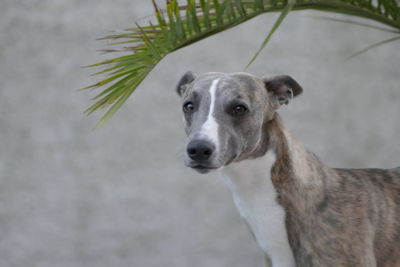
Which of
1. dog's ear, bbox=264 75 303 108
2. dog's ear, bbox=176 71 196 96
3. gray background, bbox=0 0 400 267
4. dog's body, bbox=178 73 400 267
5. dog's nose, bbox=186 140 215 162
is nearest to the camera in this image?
dog's nose, bbox=186 140 215 162

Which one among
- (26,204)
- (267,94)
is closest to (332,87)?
(267,94)

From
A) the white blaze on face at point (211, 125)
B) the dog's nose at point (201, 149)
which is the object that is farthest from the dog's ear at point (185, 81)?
the dog's nose at point (201, 149)

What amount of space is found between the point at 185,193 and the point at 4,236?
1.34m

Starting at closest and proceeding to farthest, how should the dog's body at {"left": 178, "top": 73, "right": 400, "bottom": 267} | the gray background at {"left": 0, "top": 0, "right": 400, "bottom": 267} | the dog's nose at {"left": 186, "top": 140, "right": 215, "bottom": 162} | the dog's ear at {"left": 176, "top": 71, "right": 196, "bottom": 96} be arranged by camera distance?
the dog's nose at {"left": 186, "top": 140, "right": 215, "bottom": 162} → the dog's body at {"left": 178, "top": 73, "right": 400, "bottom": 267} → the dog's ear at {"left": 176, "top": 71, "right": 196, "bottom": 96} → the gray background at {"left": 0, "top": 0, "right": 400, "bottom": 267}

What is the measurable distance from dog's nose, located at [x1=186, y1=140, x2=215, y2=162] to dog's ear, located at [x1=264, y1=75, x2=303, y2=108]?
19.0 inches

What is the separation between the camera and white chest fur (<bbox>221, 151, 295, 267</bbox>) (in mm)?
2270

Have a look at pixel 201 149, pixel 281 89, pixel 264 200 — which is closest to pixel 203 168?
pixel 201 149

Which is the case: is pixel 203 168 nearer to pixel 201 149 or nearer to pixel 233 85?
pixel 201 149

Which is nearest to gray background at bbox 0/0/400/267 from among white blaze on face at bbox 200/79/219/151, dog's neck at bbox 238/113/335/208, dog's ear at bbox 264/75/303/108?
dog's ear at bbox 264/75/303/108

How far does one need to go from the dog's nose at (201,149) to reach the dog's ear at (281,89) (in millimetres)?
483

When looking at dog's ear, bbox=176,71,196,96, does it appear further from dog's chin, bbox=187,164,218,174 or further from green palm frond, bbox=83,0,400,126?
dog's chin, bbox=187,164,218,174

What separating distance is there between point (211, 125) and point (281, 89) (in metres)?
0.43

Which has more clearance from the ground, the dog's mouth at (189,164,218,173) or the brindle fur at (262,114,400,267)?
the dog's mouth at (189,164,218,173)

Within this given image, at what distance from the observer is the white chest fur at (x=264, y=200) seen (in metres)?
2.27
